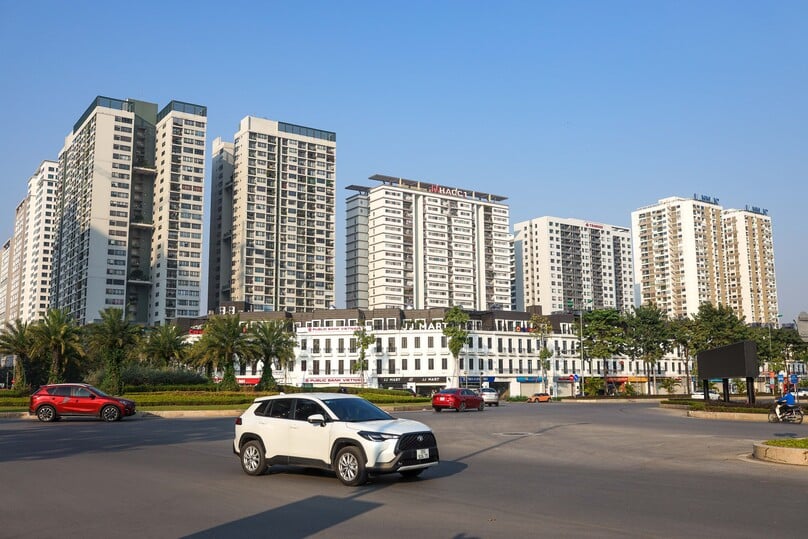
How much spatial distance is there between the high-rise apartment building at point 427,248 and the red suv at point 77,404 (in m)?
129

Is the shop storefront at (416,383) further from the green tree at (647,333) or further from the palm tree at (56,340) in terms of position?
the palm tree at (56,340)

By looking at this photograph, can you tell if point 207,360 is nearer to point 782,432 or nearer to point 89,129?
point 782,432

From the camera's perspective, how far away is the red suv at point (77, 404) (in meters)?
34.5

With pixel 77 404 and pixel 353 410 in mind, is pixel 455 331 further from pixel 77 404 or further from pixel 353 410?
pixel 353 410

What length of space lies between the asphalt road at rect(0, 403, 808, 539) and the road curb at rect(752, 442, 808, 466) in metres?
0.35

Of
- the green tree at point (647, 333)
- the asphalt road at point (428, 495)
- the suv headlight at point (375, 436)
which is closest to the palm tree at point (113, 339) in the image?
the asphalt road at point (428, 495)

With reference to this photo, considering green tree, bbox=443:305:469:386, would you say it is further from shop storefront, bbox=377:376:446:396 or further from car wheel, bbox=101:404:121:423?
car wheel, bbox=101:404:121:423

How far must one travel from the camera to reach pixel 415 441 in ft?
44.2

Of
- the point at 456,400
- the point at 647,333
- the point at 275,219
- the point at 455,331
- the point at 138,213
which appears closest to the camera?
the point at 456,400

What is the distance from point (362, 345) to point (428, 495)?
9020cm

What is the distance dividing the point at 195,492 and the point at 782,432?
74.2 ft

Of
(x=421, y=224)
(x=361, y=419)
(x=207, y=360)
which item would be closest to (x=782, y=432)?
(x=361, y=419)

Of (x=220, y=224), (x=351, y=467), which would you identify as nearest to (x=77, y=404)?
(x=351, y=467)

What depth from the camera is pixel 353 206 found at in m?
185
